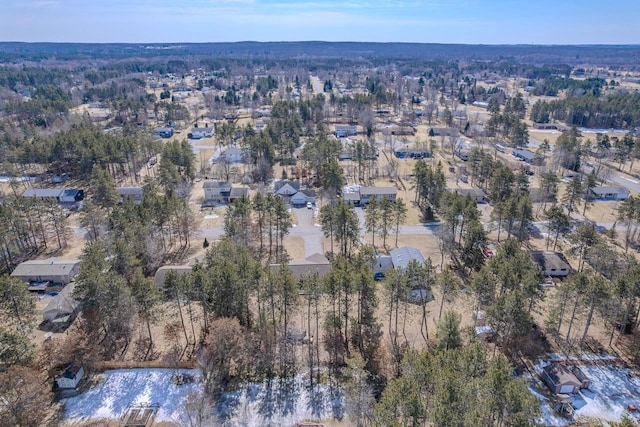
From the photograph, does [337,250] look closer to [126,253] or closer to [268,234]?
[268,234]

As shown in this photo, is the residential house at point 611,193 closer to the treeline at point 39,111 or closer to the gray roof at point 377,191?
the gray roof at point 377,191

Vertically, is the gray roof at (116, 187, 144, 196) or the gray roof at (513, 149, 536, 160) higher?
the gray roof at (513, 149, 536, 160)

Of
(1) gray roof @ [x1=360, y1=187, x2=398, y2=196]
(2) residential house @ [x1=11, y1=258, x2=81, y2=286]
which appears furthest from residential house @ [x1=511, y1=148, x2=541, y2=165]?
(2) residential house @ [x1=11, y1=258, x2=81, y2=286]

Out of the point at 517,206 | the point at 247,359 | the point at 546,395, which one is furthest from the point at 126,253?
the point at 517,206

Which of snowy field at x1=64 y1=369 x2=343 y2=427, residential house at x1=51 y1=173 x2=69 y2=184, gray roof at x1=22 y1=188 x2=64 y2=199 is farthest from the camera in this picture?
residential house at x1=51 y1=173 x2=69 y2=184

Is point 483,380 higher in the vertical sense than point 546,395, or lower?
higher

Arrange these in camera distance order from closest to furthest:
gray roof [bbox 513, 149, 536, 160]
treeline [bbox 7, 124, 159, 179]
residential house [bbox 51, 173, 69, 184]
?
1. treeline [bbox 7, 124, 159, 179]
2. residential house [bbox 51, 173, 69, 184]
3. gray roof [bbox 513, 149, 536, 160]

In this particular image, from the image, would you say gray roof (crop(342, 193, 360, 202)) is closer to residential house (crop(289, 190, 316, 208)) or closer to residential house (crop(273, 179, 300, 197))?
residential house (crop(289, 190, 316, 208))
